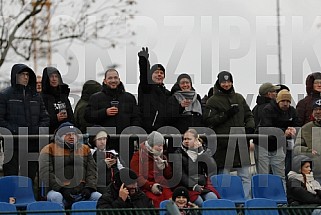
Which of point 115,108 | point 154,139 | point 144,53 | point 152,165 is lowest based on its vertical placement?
point 152,165

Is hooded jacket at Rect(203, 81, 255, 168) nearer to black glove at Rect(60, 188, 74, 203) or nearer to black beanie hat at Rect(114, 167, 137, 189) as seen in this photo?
black beanie hat at Rect(114, 167, 137, 189)

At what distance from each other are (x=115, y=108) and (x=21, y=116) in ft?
4.25

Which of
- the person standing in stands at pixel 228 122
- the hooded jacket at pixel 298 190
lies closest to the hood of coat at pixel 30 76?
the person standing in stands at pixel 228 122

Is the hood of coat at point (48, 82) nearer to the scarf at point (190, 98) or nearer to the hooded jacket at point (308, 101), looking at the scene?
the scarf at point (190, 98)

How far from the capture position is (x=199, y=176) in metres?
14.7

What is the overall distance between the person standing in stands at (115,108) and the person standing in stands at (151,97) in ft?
0.45

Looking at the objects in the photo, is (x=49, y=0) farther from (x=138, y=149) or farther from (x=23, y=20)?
(x=138, y=149)

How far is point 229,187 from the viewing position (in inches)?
591

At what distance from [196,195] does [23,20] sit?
8.96m

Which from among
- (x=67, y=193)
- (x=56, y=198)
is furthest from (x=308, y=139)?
(x=56, y=198)

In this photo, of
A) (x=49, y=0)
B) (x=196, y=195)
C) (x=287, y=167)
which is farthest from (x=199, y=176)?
(x=49, y=0)

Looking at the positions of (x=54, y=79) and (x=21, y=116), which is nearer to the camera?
(x=21, y=116)

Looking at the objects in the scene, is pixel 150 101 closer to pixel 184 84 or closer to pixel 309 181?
pixel 184 84

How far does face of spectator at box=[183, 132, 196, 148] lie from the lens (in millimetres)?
14797
